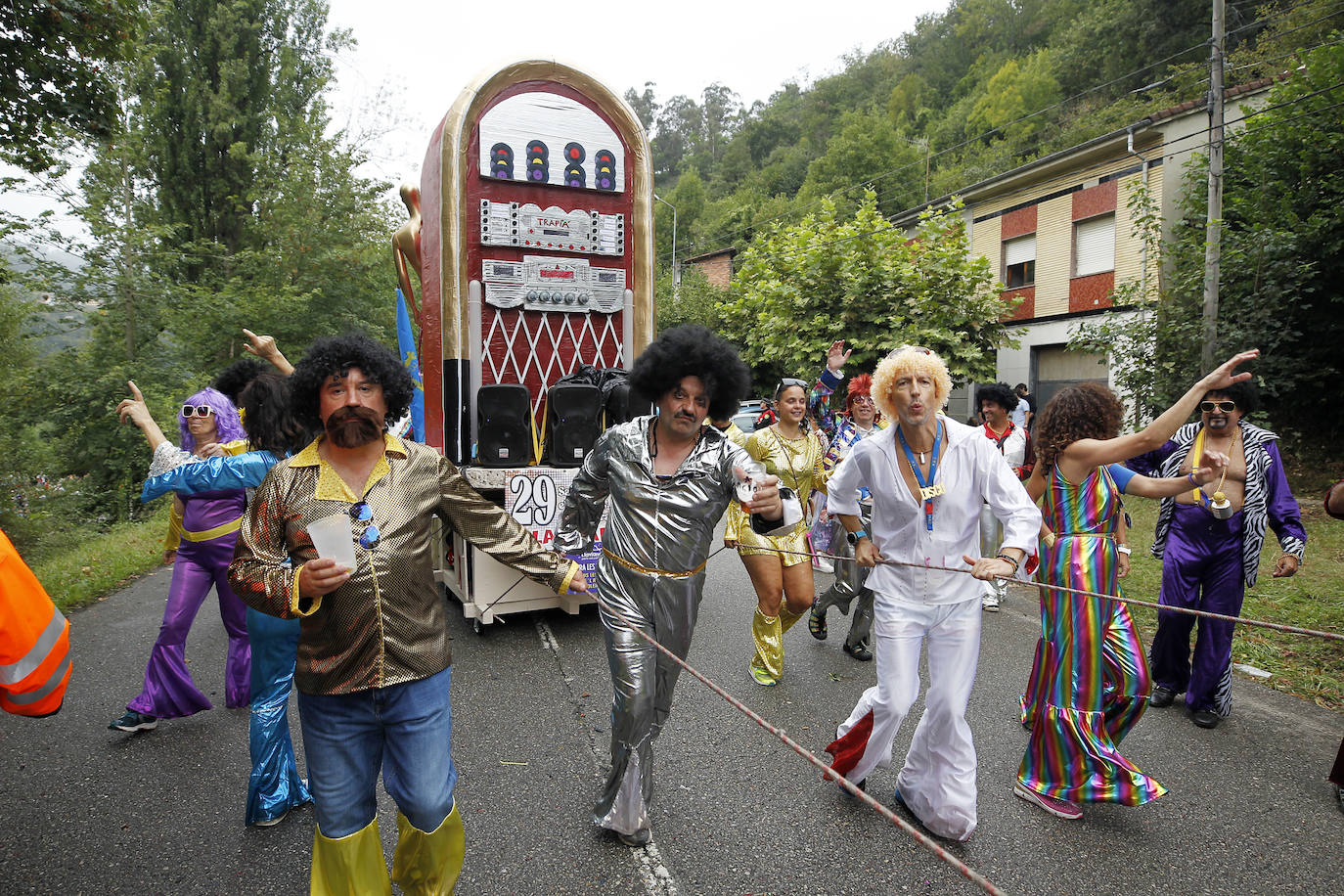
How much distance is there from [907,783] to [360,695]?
2219 mm

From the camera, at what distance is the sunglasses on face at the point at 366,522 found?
2307mm

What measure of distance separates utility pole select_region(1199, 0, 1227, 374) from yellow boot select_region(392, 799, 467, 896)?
40.5 feet

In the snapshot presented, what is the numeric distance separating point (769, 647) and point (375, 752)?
3.00 m

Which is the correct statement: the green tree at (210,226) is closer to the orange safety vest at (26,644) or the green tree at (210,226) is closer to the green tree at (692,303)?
the green tree at (692,303)

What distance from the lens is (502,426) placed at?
607 centimetres

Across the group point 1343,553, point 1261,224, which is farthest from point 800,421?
point 1261,224

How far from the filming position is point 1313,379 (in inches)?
490

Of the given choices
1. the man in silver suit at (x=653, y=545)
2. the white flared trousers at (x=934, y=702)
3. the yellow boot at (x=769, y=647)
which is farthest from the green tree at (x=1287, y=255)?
the man in silver suit at (x=653, y=545)

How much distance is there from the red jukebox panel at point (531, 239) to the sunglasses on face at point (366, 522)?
4035 millimetres

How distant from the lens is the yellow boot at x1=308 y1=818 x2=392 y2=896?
2262mm

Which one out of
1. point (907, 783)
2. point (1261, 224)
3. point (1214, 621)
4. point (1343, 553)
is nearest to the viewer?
point (907, 783)

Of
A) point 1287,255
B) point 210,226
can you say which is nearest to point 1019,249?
point 1287,255

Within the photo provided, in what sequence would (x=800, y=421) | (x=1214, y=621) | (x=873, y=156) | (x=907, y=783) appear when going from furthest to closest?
(x=873, y=156) < (x=800, y=421) < (x=1214, y=621) < (x=907, y=783)

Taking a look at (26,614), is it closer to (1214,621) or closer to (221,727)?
(221,727)
